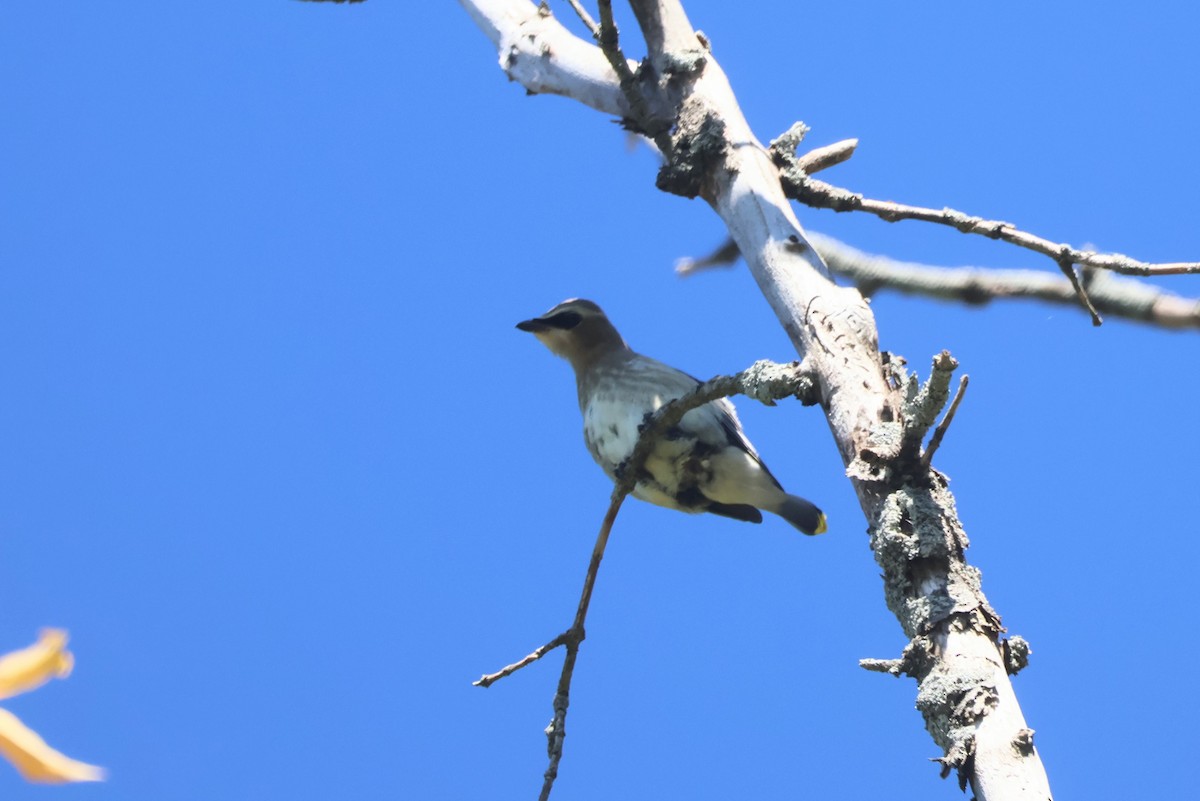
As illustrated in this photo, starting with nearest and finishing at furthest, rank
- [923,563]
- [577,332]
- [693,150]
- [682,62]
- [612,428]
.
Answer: [923,563] < [693,150] < [682,62] < [612,428] < [577,332]

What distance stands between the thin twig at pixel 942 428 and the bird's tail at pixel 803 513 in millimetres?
3057

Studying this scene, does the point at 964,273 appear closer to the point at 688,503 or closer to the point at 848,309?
the point at 848,309

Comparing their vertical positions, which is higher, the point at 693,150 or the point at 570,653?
the point at 693,150

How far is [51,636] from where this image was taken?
1.80 feet

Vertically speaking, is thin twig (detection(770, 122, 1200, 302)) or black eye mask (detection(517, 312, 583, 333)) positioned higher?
black eye mask (detection(517, 312, 583, 333))

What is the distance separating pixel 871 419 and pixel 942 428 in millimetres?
227

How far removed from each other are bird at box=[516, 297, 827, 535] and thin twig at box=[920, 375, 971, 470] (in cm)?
260

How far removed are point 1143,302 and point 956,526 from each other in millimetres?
A: 1368

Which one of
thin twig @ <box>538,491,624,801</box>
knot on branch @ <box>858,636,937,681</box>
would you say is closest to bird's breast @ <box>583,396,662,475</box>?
thin twig @ <box>538,491,624,801</box>

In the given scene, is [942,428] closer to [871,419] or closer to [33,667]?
[871,419]

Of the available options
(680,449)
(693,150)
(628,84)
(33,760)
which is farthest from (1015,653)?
(680,449)

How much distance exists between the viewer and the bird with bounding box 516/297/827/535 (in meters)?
5.39

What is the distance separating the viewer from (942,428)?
2547 millimetres

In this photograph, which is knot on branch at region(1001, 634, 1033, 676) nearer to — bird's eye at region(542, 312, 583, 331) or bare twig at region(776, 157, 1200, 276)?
bare twig at region(776, 157, 1200, 276)
